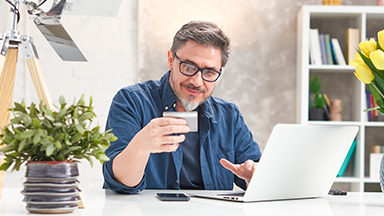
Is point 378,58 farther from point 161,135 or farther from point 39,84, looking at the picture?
point 39,84

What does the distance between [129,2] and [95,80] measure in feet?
1.98

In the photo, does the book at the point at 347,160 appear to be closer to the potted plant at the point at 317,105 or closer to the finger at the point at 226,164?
the potted plant at the point at 317,105

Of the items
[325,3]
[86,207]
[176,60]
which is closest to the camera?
[86,207]

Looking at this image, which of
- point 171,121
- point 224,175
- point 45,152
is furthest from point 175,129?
point 224,175

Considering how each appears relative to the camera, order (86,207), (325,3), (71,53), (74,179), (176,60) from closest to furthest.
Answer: (74,179) → (86,207) → (71,53) → (176,60) → (325,3)

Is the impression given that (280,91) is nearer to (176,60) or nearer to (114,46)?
(114,46)

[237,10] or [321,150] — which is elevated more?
[237,10]

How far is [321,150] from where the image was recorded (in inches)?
44.8

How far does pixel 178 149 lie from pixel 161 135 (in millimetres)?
579

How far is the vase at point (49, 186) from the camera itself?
827mm

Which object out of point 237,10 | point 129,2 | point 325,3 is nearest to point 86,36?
point 129,2

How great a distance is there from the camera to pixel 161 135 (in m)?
1.09

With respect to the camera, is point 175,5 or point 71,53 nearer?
point 71,53

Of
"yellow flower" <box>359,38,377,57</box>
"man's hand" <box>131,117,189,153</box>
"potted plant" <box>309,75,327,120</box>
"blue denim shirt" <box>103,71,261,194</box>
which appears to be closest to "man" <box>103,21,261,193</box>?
"blue denim shirt" <box>103,71,261,194</box>
